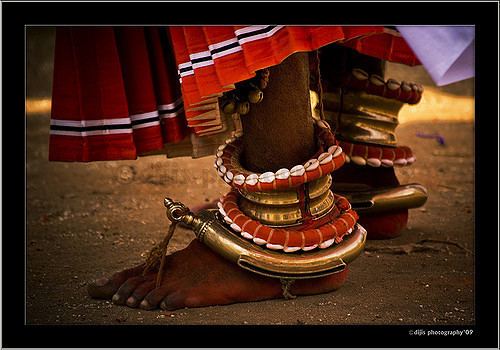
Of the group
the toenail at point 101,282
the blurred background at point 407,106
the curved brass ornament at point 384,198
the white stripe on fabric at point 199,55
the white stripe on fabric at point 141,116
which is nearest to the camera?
the white stripe on fabric at point 199,55

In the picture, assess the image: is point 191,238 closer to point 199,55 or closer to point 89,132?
point 89,132

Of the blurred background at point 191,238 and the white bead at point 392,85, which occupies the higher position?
the white bead at point 392,85

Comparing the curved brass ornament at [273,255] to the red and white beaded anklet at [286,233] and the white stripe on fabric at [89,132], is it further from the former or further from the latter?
the white stripe on fabric at [89,132]

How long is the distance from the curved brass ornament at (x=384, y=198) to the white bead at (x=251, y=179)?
45 centimetres

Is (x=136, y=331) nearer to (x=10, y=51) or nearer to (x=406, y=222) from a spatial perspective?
(x=10, y=51)

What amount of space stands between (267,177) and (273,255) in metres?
0.14

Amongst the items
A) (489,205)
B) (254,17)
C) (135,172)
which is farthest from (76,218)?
(489,205)

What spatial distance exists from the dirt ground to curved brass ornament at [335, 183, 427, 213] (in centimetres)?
9

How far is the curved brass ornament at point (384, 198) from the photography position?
74.0 inches

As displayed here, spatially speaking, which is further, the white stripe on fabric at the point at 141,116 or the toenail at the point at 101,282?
the white stripe on fabric at the point at 141,116

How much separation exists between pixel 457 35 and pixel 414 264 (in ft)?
2.00

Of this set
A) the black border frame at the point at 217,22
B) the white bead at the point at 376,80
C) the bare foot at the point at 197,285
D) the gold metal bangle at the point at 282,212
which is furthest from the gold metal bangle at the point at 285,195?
the white bead at the point at 376,80

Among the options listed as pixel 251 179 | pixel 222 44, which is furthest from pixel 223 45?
pixel 251 179

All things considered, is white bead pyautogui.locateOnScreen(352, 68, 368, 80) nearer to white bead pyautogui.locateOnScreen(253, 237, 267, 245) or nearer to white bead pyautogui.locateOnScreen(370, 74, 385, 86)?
white bead pyautogui.locateOnScreen(370, 74, 385, 86)
